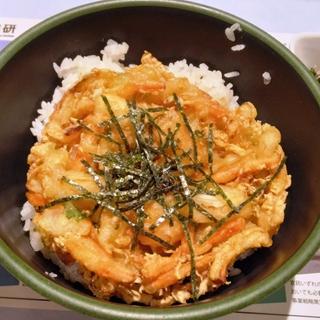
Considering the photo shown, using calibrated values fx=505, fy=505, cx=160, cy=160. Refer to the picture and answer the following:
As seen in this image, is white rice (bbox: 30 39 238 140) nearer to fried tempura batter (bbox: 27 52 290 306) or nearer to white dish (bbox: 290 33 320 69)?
fried tempura batter (bbox: 27 52 290 306)

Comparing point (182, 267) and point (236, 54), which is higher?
point (236, 54)

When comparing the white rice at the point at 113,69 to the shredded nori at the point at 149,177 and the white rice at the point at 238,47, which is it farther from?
the shredded nori at the point at 149,177

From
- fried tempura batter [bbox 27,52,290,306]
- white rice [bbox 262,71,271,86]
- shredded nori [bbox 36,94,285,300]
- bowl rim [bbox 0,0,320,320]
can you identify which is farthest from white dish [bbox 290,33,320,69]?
bowl rim [bbox 0,0,320,320]

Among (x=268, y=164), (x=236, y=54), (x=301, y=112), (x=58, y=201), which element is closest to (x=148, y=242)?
(x=58, y=201)

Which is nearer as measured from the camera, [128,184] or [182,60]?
[128,184]

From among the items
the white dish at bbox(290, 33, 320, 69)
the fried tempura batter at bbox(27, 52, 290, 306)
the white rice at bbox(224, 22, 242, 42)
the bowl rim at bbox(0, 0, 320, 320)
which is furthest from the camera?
the white dish at bbox(290, 33, 320, 69)

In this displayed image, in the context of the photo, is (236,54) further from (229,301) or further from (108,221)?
(229,301)

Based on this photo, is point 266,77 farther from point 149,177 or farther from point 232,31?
point 149,177

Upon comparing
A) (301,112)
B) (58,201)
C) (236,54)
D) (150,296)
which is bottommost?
(150,296)

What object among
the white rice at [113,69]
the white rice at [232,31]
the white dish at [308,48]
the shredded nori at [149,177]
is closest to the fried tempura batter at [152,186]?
the shredded nori at [149,177]
